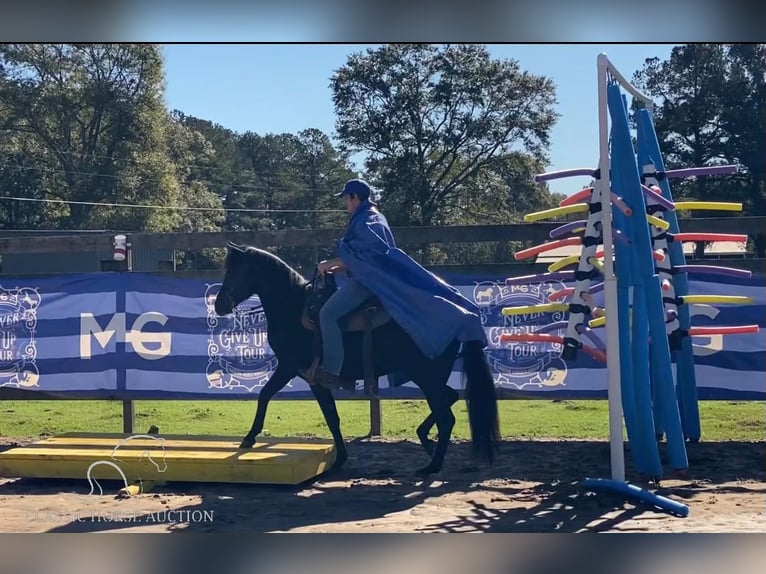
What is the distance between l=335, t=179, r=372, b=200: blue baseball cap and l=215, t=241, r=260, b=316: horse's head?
752mm

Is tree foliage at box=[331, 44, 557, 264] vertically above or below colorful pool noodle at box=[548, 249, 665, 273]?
above

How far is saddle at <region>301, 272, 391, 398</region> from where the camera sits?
17.9 ft

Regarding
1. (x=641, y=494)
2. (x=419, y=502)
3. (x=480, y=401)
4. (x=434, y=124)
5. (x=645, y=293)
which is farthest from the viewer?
(x=434, y=124)

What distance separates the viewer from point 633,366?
5.23m

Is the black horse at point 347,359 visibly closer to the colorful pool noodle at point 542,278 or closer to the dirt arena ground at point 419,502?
the dirt arena ground at point 419,502

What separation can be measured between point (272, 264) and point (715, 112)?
2938 mm

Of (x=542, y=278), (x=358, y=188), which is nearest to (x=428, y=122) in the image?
(x=358, y=188)

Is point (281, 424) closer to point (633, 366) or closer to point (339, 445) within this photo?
point (339, 445)

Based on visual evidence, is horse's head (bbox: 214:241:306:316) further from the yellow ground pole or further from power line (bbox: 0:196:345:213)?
the yellow ground pole

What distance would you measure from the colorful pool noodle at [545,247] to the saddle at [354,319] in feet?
2.95

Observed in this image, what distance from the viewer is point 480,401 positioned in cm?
532

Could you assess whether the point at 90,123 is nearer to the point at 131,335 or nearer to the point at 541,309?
the point at 131,335

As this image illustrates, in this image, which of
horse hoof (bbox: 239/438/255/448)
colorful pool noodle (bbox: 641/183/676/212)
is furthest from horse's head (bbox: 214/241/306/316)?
colorful pool noodle (bbox: 641/183/676/212)
